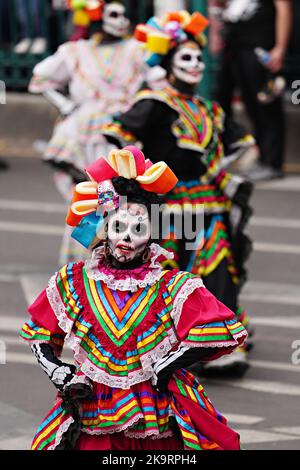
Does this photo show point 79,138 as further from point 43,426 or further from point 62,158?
point 43,426

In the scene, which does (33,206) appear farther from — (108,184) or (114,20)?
(108,184)

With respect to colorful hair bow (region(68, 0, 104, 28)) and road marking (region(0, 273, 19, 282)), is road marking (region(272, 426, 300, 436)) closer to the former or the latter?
road marking (region(0, 273, 19, 282))

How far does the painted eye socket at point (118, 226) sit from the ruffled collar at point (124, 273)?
0.15 m

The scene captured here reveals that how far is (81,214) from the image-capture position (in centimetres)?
648

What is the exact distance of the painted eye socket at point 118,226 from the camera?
646cm

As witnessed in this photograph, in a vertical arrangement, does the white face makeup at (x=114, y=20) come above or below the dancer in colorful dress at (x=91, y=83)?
above

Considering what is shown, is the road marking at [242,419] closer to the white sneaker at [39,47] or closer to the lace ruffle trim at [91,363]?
the lace ruffle trim at [91,363]

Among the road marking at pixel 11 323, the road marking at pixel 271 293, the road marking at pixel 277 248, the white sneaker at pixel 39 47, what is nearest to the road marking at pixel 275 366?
the road marking at pixel 271 293

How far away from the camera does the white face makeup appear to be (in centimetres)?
1226

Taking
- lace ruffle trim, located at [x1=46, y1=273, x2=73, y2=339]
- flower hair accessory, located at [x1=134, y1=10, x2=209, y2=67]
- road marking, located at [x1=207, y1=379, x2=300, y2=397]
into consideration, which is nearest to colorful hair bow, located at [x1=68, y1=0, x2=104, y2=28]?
flower hair accessory, located at [x1=134, y1=10, x2=209, y2=67]

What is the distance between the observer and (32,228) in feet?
46.2

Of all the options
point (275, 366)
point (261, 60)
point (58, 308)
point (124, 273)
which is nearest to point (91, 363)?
point (58, 308)
